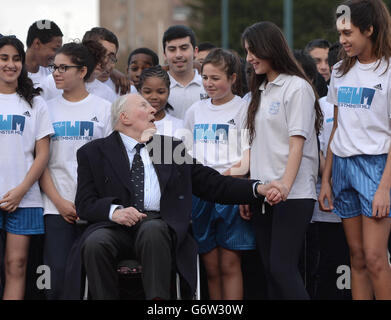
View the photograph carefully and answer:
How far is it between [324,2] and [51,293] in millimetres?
34348

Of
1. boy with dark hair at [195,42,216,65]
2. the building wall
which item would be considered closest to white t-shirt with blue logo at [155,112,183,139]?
boy with dark hair at [195,42,216,65]

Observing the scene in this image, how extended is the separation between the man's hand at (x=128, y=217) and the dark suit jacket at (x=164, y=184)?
0.38 feet

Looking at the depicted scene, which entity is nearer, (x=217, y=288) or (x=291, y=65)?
(x=291, y=65)

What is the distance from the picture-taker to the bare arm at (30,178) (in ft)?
18.7

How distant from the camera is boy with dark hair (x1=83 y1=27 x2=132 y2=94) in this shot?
7.05 metres

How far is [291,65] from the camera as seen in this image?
A: 5.47 m

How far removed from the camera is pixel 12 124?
227 inches

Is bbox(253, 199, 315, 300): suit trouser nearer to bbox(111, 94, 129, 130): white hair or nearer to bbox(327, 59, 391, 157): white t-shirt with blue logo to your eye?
bbox(327, 59, 391, 157): white t-shirt with blue logo

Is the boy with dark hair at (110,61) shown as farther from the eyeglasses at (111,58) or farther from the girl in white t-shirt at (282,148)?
the girl in white t-shirt at (282,148)

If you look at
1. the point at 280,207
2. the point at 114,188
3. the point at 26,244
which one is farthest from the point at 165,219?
the point at 26,244

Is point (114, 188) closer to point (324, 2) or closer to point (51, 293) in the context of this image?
point (51, 293)

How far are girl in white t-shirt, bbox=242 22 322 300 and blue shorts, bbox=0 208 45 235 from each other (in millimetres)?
1723

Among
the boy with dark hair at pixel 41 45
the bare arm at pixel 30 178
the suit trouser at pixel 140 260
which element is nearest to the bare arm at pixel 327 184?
the suit trouser at pixel 140 260

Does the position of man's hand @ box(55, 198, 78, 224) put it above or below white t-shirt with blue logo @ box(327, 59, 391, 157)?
below
